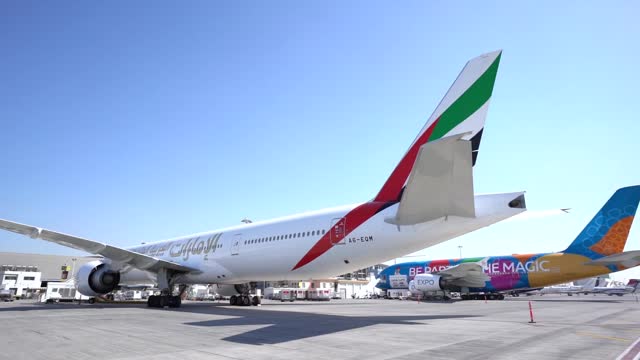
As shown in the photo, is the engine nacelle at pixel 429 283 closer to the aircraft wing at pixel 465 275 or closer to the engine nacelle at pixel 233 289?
the aircraft wing at pixel 465 275

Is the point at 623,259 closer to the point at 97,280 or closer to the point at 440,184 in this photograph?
the point at 440,184

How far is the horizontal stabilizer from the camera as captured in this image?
27344 mm

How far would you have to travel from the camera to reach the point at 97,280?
21.0 m

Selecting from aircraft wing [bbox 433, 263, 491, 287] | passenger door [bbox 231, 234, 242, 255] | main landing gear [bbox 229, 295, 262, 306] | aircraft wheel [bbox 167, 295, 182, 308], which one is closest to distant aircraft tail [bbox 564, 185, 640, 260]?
aircraft wing [bbox 433, 263, 491, 287]

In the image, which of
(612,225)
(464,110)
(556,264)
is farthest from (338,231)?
(612,225)

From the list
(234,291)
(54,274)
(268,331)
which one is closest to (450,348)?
(268,331)

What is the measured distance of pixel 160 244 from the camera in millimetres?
24875

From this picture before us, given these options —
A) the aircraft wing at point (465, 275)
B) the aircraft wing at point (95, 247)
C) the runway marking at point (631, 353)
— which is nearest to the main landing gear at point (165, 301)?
the aircraft wing at point (95, 247)

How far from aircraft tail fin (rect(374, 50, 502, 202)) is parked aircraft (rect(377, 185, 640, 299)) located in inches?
881

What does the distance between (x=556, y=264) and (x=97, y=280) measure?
31.2 m

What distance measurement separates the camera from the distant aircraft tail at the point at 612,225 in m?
28.5

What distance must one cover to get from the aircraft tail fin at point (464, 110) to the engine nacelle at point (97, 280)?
631 inches

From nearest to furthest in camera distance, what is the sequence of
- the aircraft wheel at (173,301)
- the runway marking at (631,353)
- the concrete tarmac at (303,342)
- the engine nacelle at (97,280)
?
the runway marking at (631,353), the concrete tarmac at (303,342), the aircraft wheel at (173,301), the engine nacelle at (97,280)

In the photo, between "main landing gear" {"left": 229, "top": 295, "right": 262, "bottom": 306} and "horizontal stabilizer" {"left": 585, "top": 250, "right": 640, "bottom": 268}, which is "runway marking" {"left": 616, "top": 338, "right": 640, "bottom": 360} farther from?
"horizontal stabilizer" {"left": 585, "top": 250, "right": 640, "bottom": 268}
